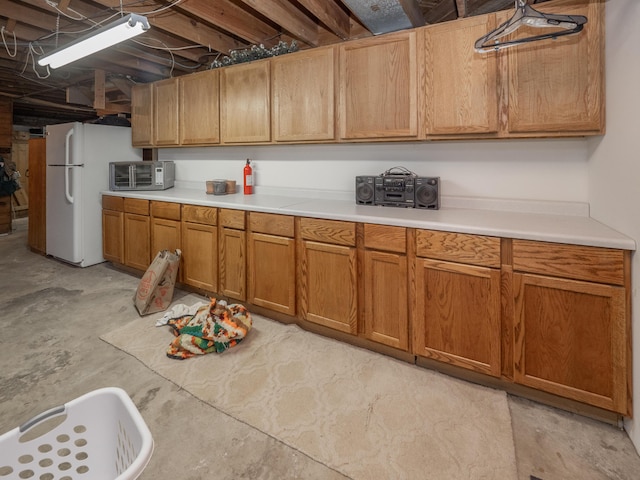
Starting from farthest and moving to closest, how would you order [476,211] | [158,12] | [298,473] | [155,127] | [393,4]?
[155,127] < [158,12] < [476,211] < [393,4] < [298,473]

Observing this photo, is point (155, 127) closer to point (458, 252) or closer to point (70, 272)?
point (70, 272)

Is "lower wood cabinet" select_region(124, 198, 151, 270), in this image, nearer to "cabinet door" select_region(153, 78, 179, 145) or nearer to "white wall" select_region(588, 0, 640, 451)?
"cabinet door" select_region(153, 78, 179, 145)

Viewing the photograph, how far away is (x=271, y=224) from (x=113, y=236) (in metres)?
2.43

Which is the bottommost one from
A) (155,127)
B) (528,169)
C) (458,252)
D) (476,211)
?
(458,252)

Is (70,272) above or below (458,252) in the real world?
below

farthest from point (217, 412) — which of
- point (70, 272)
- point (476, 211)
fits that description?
point (70, 272)

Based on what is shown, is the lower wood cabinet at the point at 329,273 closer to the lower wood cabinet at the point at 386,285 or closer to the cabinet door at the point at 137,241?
→ the lower wood cabinet at the point at 386,285

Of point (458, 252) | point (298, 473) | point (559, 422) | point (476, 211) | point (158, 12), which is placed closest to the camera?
point (298, 473)

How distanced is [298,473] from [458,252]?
131 cm

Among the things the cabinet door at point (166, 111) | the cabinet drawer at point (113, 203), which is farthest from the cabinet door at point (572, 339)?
the cabinet drawer at point (113, 203)

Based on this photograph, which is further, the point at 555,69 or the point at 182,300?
the point at 182,300

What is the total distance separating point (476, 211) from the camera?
7.50ft

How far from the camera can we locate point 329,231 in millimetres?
2303

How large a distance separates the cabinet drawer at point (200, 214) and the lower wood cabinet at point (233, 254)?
0.09 m
